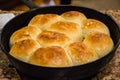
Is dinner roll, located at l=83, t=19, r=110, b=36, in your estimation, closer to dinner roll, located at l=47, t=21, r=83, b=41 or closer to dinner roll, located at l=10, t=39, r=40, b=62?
dinner roll, located at l=47, t=21, r=83, b=41

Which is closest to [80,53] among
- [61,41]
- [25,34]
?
[61,41]

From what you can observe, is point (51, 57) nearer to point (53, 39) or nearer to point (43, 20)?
point (53, 39)

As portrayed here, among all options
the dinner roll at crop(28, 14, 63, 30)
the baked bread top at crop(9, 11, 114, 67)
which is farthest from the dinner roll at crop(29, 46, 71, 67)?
the dinner roll at crop(28, 14, 63, 30)

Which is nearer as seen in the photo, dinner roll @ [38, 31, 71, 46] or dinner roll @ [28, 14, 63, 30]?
dinner roll @ [38, 31, 71, 46]

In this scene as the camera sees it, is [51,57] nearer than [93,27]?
Yes

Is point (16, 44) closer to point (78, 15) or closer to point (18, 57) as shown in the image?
point (18, 57)

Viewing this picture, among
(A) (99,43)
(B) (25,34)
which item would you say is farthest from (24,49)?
(A) (99,43)

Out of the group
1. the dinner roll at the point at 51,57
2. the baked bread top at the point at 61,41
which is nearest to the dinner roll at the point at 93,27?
the baked bread top at the point at 61,41
